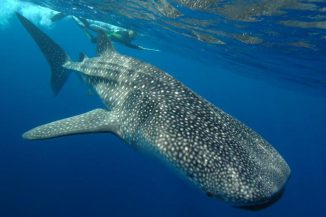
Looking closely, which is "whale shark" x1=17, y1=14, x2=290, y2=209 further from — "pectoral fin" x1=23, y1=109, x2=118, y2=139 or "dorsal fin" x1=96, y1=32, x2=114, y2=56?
"dorsal fin" x1=96, y1=32, x2=114, y2=56

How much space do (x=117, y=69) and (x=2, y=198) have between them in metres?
18.2

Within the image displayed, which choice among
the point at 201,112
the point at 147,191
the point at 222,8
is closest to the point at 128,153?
the point at 147,191

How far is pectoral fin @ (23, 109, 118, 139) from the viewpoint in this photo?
667 centimetres

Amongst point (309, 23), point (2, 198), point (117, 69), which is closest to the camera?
point (117, 69)

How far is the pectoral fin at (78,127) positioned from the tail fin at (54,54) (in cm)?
474

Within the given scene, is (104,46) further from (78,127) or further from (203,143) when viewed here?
(203,143)

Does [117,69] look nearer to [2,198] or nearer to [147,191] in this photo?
[2,198]

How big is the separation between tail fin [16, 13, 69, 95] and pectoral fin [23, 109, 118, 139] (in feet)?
15.6

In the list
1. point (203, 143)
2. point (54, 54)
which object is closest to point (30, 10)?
point (54, 54)

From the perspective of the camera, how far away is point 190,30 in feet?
65.8

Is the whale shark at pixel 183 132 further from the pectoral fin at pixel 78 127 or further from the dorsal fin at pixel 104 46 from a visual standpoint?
the dorsal fin at pixel 104 46

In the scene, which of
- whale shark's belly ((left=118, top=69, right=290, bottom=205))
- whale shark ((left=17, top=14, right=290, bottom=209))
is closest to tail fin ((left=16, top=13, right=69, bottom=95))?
whale shark ((left=17, top=14, right=290, bottom=209))

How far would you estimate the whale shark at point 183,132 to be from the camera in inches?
175

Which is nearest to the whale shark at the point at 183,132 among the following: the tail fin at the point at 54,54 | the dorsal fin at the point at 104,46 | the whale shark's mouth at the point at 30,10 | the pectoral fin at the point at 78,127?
the pectoral fin at the point at 78,127
